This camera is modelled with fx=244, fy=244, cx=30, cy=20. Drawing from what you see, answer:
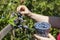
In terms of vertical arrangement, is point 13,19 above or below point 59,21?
above

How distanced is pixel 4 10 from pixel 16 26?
114 cm

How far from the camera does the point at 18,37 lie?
2945 millimetres

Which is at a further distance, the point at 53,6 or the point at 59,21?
the point at 53,6

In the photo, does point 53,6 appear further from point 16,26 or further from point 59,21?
point 16,26

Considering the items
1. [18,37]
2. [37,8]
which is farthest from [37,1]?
[18,37]

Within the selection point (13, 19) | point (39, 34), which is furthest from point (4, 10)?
point (39, 34)

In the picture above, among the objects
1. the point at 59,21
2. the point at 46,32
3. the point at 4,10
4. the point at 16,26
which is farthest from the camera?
the point at 4,10

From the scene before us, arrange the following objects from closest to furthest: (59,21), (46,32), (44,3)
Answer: (46,32), (59,21), (44,3)

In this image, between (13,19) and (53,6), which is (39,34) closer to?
(13,19)

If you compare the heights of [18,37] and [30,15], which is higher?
[30,15]

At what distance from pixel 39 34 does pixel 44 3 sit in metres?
1.59

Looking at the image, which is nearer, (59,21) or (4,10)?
(59,21)

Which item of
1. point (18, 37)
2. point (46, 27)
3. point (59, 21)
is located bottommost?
point (18, 37)

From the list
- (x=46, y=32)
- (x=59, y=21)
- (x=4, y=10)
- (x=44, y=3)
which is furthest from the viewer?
(x=44, y=3)
